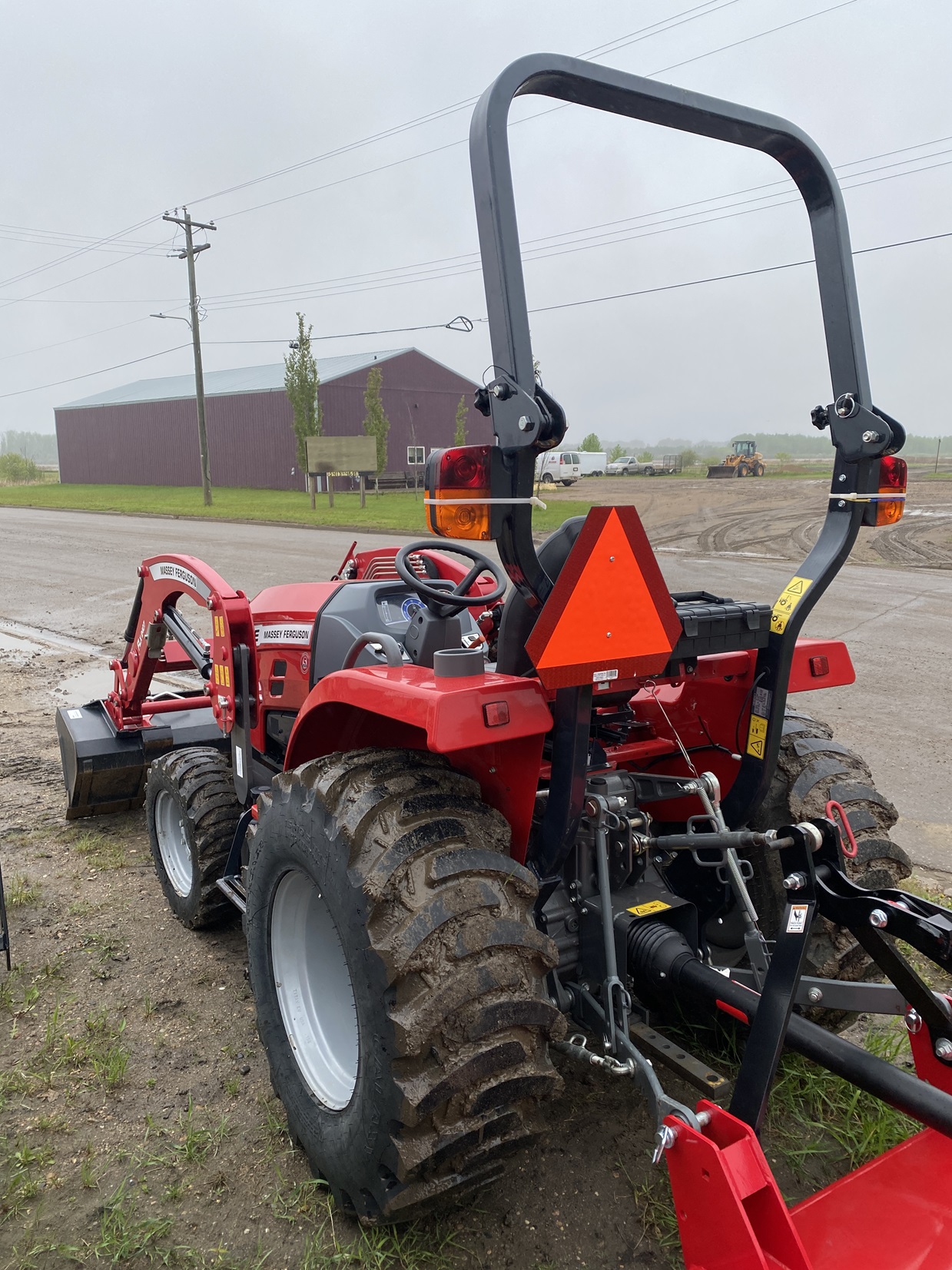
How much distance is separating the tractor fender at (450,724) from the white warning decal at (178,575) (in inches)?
47.6

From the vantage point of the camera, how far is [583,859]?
2408mm

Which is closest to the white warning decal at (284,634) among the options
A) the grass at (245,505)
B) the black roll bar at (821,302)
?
the black roll bar at (821,302)

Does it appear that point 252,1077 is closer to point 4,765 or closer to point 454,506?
point 454,506

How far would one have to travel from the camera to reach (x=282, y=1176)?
7.84 ft

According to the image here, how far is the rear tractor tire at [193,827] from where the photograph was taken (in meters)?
3.52

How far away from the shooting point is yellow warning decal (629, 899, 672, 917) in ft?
8.01

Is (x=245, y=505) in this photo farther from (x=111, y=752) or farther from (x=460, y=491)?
(x=460, y=491)

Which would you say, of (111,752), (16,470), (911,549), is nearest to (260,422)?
(16,470)

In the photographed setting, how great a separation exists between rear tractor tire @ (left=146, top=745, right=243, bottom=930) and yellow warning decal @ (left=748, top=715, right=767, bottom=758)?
202 cm

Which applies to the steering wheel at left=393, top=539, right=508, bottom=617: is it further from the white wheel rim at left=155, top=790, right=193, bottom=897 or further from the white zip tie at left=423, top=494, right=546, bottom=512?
the white wheel rim at left=155, top=790, right=193, bottom=897

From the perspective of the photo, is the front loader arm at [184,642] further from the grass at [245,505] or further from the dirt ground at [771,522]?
the grass at [245,505]

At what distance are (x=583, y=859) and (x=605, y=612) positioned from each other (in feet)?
2.55

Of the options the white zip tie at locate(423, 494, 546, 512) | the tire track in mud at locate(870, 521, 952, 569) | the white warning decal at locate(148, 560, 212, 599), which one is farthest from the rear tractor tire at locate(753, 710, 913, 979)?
the tire track in mud at locate(870, 521, 952, 569)

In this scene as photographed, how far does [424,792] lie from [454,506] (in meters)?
0.66
